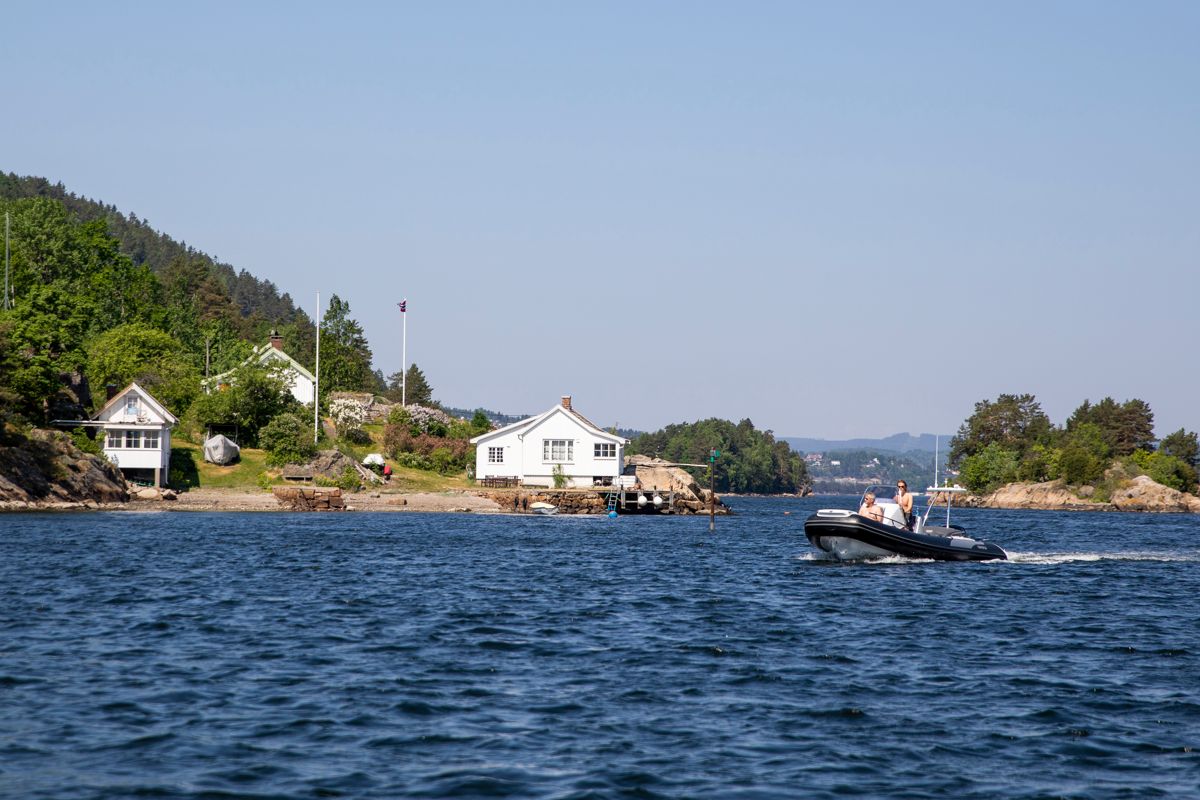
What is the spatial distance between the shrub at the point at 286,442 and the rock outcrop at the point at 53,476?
469 inches

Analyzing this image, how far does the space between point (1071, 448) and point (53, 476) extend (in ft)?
377

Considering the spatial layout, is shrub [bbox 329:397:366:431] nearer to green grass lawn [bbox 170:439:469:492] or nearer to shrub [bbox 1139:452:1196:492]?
green grass lawn [bbox 170:439:469:492]

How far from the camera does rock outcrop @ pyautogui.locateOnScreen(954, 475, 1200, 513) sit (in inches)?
4995

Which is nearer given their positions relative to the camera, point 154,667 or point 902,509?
point 154,667

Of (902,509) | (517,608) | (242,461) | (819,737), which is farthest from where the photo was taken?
(242,461)

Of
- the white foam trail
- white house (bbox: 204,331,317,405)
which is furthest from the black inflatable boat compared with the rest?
white house (bbox: 204,331,317,405)

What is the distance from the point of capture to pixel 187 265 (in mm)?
154125

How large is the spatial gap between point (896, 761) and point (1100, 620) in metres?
15.0

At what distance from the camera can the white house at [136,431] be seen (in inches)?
2670

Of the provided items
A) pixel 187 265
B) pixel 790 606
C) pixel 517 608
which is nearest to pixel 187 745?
pixel 517 608

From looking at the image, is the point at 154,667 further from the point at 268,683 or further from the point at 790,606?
the point at 790,606

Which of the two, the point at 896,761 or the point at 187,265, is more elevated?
the point at 187,265

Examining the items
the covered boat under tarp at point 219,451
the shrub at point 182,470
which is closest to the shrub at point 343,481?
the covered boat under tarp at point 219,451

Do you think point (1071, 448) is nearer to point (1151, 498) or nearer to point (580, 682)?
point (1151, 498)
